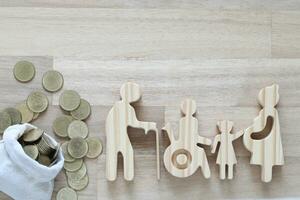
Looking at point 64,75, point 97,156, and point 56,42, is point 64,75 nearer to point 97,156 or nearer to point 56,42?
point 56,42

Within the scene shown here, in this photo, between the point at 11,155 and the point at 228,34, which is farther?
the point at 228,34

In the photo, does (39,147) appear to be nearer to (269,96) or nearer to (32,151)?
(32,151)

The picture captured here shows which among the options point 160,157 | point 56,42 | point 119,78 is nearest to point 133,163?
point 160,157

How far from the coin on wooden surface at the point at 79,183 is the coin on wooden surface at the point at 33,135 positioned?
4.2 inches

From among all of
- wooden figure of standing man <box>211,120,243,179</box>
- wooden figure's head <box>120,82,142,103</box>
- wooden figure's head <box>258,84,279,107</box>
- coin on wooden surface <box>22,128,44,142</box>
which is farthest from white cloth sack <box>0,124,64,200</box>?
wooden figure's head <box>258,84,279,107</box>

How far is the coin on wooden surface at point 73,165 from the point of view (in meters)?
1.04

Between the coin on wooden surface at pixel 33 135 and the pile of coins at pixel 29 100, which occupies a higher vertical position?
the pile of coins at pixel 29 100

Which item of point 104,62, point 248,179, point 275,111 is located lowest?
point 248,179

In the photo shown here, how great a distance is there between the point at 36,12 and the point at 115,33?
6.4 inches

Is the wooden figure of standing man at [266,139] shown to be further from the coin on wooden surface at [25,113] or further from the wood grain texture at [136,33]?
the coin on wooden surface at [25,113]

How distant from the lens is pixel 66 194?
1041mm

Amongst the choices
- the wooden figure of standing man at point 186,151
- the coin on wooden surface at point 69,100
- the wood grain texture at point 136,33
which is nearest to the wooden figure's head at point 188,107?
the wooden figure of standing man at point 186,151

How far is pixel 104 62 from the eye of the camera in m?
1.08

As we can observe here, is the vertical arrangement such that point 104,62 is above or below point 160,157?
above
